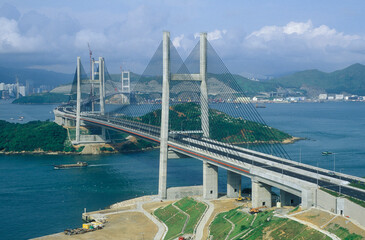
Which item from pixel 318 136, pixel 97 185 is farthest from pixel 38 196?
pixel 318 136

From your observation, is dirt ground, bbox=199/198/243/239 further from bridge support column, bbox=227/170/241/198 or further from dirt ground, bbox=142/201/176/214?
dirt ground, bbox=142/201/176/214

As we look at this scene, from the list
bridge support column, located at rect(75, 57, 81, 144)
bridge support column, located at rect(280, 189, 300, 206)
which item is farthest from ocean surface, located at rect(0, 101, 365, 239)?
bridge support column, located at rect(280, 189, 300, 206)

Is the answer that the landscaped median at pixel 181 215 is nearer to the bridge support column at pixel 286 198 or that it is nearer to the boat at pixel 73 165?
the bridge support column at pixel 286 198

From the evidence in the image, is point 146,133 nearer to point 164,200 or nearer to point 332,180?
point 164,200

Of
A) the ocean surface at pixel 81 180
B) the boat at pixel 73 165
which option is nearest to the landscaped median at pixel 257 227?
the ocean surface at pixel 81 180

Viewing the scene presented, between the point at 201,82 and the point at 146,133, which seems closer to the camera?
the point at 201,82

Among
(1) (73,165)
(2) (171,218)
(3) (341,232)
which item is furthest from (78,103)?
(3) (341,232)

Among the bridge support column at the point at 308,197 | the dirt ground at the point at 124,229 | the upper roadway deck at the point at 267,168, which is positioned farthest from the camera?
the dirt ground at the point at 124,229
